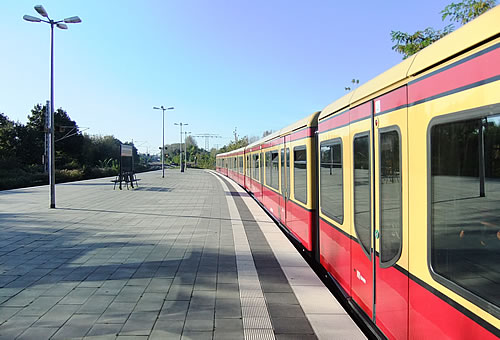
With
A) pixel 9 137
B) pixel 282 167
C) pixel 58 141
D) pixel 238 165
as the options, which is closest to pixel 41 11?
pixel 282 167

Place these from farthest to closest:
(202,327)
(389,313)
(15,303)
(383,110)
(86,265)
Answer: (86,265)
(15,303)
(202,327)
(383,110)
(389,313)

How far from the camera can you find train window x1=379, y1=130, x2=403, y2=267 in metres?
3.16

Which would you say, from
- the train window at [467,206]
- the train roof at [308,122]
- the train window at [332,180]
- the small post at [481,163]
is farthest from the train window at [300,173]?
the small post at [481,163]

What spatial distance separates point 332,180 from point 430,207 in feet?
8.77

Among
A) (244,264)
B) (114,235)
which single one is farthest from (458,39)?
(114,235)

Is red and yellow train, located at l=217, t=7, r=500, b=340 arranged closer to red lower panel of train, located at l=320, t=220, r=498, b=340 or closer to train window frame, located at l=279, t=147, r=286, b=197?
red lower panel of train, located at l=320, t=220, r=498, b=340

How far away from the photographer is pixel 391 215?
3.30 m

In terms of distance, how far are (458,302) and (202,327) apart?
103 inches

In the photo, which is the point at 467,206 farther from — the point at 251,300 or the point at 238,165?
the point at 238,165

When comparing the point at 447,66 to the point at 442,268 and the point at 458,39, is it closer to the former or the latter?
the point at 458,39

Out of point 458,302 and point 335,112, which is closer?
point 458,302

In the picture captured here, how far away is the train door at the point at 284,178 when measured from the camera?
8836 mm

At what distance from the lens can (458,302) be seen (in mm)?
2270

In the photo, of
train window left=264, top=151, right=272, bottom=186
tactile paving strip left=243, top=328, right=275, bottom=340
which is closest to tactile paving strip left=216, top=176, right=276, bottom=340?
tactile paving strip left=243, top=328, right=275, bottom=340
